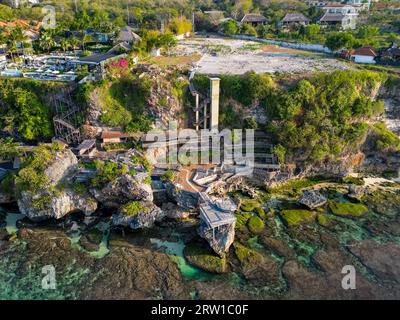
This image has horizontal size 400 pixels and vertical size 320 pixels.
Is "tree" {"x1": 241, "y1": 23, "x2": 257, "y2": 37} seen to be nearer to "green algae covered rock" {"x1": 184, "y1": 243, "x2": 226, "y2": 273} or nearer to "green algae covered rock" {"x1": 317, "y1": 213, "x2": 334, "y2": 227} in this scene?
"green algae covered rock" {"x1": 317, "y1": 213, "x2": 334, "y2": 227}

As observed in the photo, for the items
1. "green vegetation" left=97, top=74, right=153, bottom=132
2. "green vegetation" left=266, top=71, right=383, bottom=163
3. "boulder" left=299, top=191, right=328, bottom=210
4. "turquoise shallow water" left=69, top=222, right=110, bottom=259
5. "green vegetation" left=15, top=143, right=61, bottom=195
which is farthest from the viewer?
"green vegetation" left=97, top=74, right=153, bottom=132

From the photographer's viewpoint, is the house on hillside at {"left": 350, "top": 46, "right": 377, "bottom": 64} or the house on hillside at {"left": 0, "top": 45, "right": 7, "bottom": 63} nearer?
the house on hillside at {"left": 350, "top": 46, "right": 377, "bottom": 64}

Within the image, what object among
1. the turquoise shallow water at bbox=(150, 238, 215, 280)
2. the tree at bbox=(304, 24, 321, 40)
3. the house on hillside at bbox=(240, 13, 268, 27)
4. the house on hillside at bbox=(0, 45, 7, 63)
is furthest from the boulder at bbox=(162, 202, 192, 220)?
the house on hillside at bbox=(240, 13, 268, 27)

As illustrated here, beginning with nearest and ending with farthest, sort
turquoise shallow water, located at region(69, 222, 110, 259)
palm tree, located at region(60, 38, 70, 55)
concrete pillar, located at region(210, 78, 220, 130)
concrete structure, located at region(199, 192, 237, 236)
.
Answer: concrete structure, located at region(199, 192, 237, 236) < turquoise shallow water, located at region(69, 222, 110, 259) < concrete pillar, located at region(210, 78, 220, 130) < palm tree, located at region(60, 38, 70, 55)

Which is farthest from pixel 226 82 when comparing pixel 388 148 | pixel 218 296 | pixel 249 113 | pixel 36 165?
pixel 218 296

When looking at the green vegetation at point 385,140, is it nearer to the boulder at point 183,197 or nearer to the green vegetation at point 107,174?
the boulder at point 183,197

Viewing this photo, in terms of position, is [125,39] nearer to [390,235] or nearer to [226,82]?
[226,82]

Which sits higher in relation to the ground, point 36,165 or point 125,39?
point 125,39
